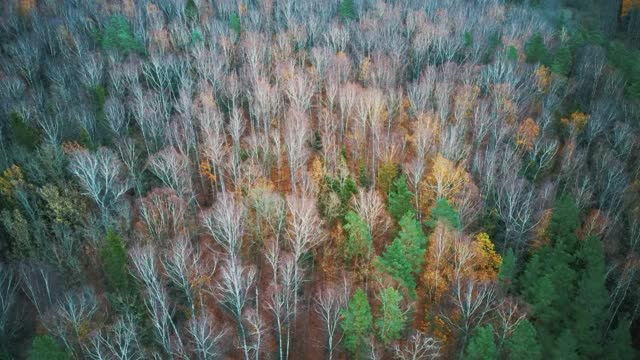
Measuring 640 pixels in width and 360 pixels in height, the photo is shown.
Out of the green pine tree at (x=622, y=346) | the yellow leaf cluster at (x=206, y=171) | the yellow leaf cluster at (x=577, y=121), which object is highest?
the yellow leaf cluster at (x=577, y=121)

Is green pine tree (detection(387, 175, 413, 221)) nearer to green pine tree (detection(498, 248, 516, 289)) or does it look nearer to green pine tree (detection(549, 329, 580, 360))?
green pine tree (detection(498, 248, 516, 289))

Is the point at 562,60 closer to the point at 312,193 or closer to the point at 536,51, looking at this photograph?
the point at 536,51

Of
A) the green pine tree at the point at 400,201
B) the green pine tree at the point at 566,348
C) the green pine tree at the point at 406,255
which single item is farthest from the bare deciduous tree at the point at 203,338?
the green pine tree at the point at 566,348

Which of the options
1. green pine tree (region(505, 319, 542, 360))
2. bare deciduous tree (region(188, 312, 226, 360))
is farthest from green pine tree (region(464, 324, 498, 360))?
bare deciduous tree (region(188, 312, 226, 360))

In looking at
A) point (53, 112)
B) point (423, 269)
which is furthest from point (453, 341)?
point (53, 112)

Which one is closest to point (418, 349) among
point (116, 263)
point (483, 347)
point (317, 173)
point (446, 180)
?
point (483, 347)

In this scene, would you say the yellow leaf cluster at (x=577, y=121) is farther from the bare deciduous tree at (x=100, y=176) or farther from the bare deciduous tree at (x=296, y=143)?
the bare deciduous tree at (x=100, y=176)
